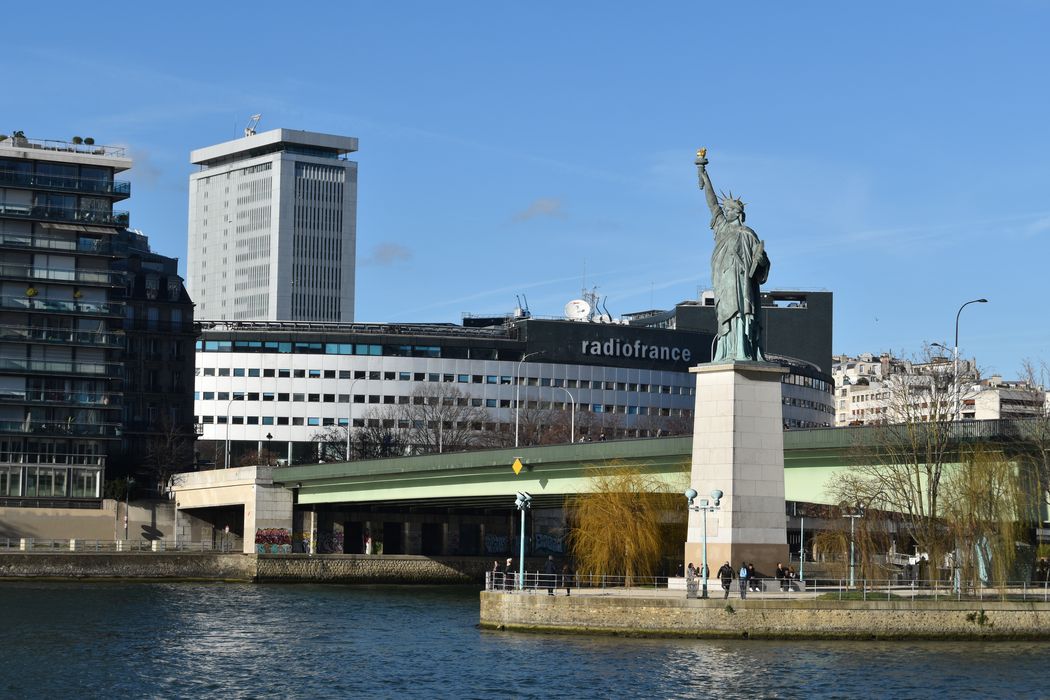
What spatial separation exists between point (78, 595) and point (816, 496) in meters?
42.3

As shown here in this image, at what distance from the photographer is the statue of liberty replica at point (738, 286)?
71.2m

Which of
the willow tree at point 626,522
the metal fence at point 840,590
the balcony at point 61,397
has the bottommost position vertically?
the metal fence at point 840,590

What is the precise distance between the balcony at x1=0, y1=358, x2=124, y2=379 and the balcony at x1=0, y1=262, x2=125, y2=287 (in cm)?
636

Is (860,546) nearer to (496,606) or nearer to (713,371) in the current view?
(713,371)

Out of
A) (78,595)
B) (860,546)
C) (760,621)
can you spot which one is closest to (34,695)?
(760,621)

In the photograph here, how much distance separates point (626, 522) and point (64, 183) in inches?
2610

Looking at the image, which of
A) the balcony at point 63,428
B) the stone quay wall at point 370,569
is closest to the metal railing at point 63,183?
the balcony at point 63,428

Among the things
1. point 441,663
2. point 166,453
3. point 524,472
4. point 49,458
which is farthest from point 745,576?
point 166,453

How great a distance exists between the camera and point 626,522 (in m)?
84.2

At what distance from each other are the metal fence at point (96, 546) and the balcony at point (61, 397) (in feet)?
39.5

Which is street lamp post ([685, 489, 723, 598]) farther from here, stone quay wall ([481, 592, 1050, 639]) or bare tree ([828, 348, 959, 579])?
bare tree ([828, 348, 959, 579])

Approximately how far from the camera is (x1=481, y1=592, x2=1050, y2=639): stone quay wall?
64938 mm

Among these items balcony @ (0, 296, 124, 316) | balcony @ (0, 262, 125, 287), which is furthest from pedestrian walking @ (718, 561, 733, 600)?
balcony @ (0, 262, 125, 287)

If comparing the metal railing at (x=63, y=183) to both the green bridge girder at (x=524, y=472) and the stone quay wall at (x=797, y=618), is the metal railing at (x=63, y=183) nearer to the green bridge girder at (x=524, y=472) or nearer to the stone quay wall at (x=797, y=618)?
the green bridge girder at (x=524, y=472)
